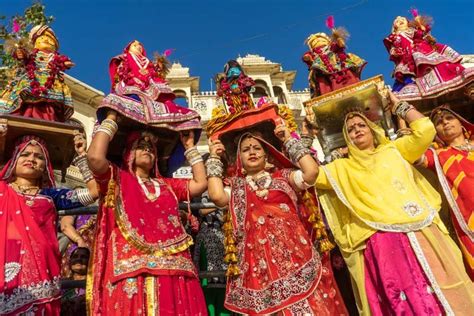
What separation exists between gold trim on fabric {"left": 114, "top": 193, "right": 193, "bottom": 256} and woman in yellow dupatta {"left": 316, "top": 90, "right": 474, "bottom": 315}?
4.20ft

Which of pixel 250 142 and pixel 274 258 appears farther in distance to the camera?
pixel 250 142

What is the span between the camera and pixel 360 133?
3.73m

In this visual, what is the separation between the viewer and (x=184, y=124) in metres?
3.67

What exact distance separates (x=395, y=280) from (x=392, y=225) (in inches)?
15.7

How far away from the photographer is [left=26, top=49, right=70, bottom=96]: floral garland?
13.1ft

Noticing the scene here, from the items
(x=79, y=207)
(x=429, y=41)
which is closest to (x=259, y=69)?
(x=429, y=41)

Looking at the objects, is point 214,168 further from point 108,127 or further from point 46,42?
point 46,42

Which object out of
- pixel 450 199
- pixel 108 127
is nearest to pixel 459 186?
pixel 450 199

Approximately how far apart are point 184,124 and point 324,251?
5.19 feet

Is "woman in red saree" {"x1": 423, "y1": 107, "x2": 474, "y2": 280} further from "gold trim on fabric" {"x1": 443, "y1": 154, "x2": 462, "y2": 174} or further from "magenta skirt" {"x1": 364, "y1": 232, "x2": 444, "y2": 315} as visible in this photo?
"magenta skirt" {"x1": 364, "y1": 232, "x2": 444, "y2": 315}

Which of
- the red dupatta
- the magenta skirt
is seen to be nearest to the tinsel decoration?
the magenta skirt

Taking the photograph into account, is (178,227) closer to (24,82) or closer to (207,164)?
(207,164)

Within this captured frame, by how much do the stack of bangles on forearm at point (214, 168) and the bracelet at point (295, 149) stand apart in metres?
0.60

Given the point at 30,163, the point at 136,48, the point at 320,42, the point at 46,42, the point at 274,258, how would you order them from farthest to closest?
the point at 320,42, the point at 46,42, the point at 136,48, the point at 30,163, the point at 274,258
